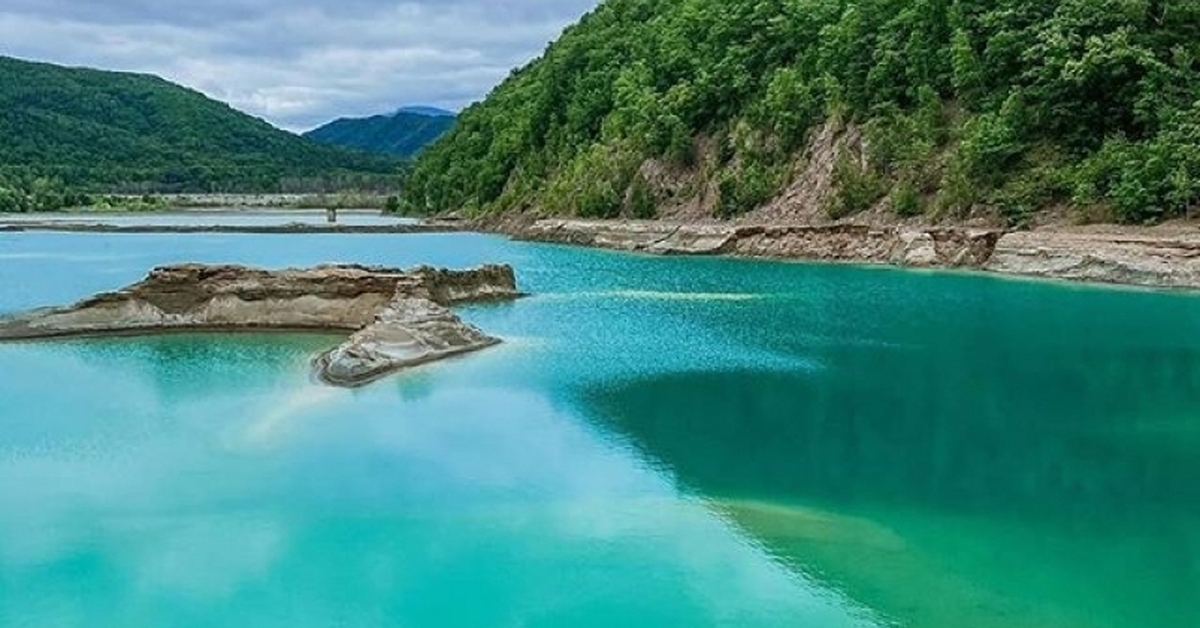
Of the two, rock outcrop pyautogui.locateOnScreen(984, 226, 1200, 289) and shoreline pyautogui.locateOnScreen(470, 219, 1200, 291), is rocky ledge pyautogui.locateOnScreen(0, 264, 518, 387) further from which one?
shoreline pyautogui.locateOnScreen(470, 219, 1200, 291)

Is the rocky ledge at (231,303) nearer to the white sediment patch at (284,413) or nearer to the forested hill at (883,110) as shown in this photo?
the white sediment patch at (284,413)

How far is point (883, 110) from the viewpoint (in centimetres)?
7094

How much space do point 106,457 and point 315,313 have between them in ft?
55.7

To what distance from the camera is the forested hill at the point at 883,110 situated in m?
56.8

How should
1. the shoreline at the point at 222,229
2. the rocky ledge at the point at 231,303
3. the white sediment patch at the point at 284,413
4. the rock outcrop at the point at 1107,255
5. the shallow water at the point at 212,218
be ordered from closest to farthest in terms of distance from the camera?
the white sediment patch at the point at 284,413 → the rocky ledge at the point at 231,303 → the rock outcrop at the point at 1107,255 → the shoreline at the point at 222,229 → the shallow water at the point at 212,218

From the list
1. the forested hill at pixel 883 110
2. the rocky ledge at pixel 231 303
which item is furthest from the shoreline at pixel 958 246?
the rocky ledge at pixel 231 303

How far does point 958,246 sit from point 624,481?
42.0 metres

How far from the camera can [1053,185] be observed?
190ft

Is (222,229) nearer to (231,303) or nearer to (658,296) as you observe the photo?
(658,296)

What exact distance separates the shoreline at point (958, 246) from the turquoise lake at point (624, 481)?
1105 centimetres

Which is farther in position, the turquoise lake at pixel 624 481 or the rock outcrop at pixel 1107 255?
the rock outcrop at pixel 1107 255

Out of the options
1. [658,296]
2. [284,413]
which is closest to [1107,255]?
[658,296]

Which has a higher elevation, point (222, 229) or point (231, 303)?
point (231, 303)

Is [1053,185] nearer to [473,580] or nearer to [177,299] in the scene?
[177,299]
